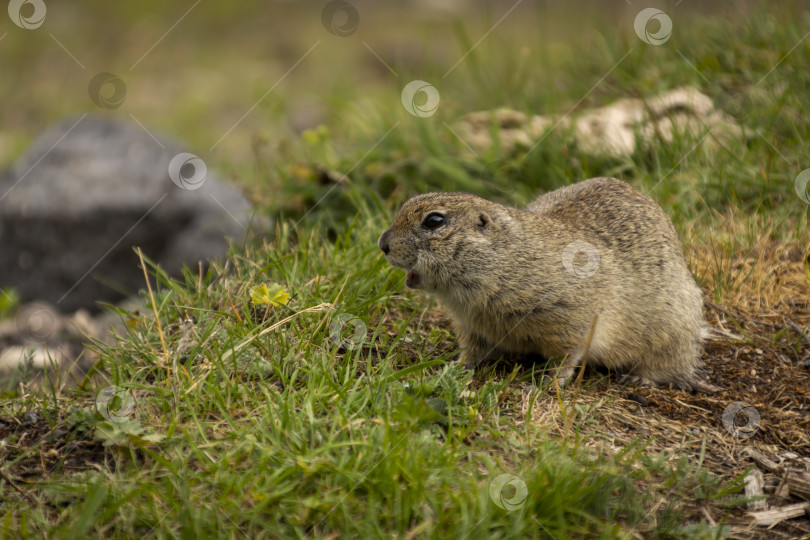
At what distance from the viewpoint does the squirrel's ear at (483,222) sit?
3.73 m

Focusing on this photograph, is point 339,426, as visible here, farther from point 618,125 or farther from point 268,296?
point 618,125

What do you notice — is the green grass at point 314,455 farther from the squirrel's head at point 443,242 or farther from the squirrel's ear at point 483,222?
the squirrel's ear at point 483,222

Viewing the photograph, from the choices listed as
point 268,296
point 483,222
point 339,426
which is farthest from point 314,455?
point 483,222

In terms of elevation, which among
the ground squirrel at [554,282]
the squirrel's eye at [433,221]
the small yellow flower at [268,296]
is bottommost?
the ground squirrel at [554,282]

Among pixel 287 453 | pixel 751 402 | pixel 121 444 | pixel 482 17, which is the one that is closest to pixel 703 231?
pixel 751 402

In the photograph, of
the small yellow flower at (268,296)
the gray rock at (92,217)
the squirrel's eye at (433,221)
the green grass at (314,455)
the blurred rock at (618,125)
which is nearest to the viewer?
the green grass at (314,455)

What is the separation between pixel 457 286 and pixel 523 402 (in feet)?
2.10

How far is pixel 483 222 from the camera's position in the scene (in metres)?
3.75

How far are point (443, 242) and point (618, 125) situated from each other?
3046 mm

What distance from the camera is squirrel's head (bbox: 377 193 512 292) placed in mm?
3664

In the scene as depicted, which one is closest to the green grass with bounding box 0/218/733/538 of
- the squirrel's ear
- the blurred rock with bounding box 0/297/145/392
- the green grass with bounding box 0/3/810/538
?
the green grass with bounding box 0/3/810/538

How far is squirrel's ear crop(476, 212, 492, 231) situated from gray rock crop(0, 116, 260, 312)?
12.5 feet

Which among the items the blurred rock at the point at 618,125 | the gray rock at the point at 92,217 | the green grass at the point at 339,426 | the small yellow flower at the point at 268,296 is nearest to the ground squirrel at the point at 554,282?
the green grass at the point at 339,426

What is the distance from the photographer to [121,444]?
2926 mm
